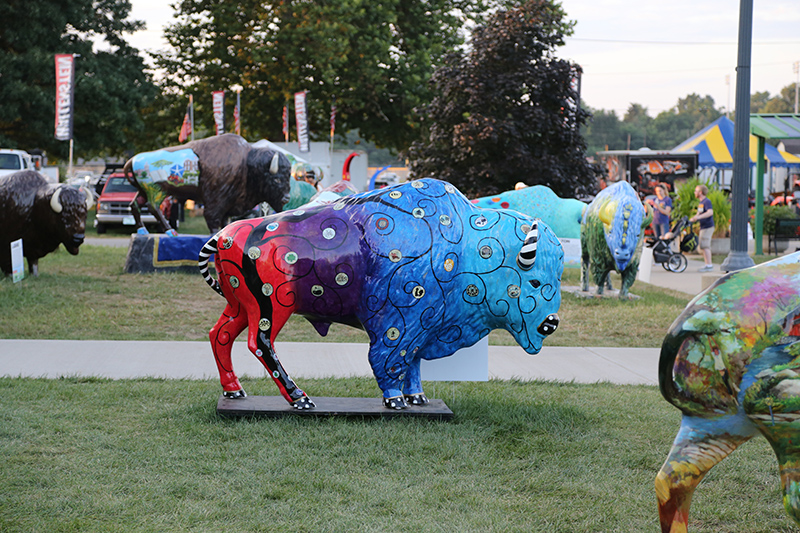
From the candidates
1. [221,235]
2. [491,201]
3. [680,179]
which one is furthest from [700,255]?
[221,235]

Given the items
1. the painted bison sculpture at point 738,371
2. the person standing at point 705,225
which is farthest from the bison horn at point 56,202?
the person standing at point 705,225

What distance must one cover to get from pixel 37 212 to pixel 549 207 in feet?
26.0

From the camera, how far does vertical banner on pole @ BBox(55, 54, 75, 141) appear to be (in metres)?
20.6

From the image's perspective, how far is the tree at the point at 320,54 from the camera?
28.9 meters

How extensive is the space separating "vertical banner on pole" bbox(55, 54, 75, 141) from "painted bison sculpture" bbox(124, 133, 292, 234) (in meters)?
8.31

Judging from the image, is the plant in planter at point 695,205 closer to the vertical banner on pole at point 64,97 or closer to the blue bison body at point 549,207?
the blue bison body at point 549,207

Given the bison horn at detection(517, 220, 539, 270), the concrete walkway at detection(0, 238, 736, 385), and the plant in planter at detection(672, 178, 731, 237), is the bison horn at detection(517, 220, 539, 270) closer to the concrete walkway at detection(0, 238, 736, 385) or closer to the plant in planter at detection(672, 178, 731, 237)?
the concrete walkway at detection(0, 238, 736, 385)

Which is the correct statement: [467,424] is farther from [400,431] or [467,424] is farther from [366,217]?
Result: [366,217]

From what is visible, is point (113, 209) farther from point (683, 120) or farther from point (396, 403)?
point (683, 120)

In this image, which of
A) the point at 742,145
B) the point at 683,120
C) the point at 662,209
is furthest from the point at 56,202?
the point at 683,120

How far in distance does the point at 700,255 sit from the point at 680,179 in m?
6.51

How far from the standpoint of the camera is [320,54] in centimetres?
2839

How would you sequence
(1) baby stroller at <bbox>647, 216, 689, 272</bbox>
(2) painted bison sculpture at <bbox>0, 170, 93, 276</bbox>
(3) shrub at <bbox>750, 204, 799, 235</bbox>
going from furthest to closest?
(3) shrub at <bbox>750, 204, 799, 235</bbox>
(1) baby stroller at <bbox>647, 216, 689, 272</bbox>
(2) painted bison sculpture at <bbox>0, 170, 93, 276</bbox>

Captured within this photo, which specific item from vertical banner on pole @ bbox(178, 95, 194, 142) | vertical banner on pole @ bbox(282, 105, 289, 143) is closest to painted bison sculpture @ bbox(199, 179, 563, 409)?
vertical banner on pole @ bbox(282, 105, 289, 143)
